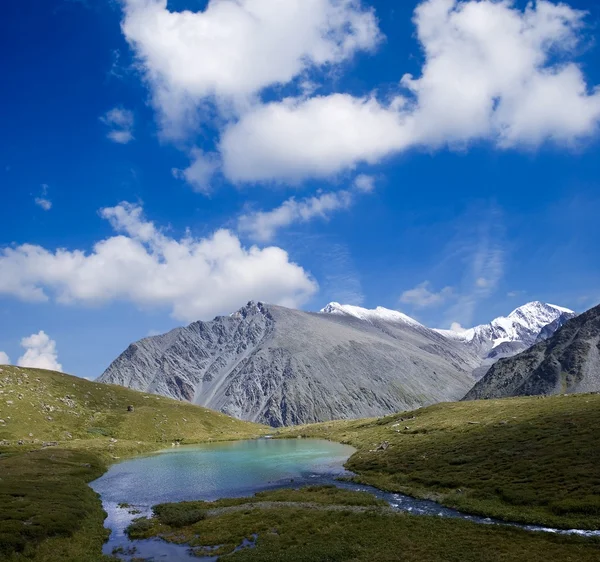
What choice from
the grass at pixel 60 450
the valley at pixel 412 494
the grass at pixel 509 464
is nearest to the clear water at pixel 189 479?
the valley at pixel 412 494

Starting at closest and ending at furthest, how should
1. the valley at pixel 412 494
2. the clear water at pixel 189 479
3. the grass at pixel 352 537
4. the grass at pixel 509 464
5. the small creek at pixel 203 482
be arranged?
the grass at pixel 352 537 < the valley at pixel 412 494 < the small creek at pixel 203 482 < the grass at pixel 509 464 < the clear water at pixel 189 479

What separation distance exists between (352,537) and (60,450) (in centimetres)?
9409

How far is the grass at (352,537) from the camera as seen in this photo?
3500 cm

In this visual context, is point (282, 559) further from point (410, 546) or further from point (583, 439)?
point (583, 439)

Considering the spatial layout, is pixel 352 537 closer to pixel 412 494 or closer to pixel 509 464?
pixel 412 494

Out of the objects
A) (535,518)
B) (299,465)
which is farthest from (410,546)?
(299,465)

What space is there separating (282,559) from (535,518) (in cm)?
2547

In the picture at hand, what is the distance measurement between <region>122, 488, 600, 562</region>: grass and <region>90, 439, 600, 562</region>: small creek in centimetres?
267

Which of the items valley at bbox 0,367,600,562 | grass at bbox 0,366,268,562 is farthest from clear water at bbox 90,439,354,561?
grass at bbox 0,366,268,562

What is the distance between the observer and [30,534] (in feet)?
138

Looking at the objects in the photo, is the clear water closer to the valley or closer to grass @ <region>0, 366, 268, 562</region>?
the valley

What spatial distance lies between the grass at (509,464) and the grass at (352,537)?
277 inches

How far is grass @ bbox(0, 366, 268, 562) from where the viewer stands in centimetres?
4272

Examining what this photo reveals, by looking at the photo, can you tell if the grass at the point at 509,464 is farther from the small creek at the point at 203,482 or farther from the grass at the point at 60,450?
the grass at the point at 60,450
